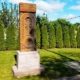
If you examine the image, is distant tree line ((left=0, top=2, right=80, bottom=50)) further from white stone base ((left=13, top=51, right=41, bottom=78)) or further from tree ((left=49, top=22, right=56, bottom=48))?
white stone base ((left=13, top=51, right=41, bottom=78))

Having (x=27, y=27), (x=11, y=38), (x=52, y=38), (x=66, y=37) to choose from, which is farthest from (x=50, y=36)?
(x=27, y=27)

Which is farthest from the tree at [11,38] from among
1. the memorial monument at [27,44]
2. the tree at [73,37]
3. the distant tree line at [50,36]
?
the memorial monument at [27,44]

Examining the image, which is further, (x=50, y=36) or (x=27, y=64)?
(x=50, y=36)

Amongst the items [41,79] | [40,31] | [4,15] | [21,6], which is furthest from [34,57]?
[4,15]

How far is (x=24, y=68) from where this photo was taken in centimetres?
821

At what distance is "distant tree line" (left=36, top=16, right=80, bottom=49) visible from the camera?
19594mm

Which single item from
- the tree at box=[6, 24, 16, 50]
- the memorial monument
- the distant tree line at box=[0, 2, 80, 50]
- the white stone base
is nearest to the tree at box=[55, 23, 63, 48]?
the distant tree line at box=[0, 2, 80, 50]

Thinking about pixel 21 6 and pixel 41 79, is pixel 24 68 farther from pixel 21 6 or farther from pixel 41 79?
pixel 21 6

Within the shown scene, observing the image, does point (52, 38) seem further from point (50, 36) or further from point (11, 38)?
point (11, 38)

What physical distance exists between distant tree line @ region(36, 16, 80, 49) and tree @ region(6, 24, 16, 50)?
2246 mm

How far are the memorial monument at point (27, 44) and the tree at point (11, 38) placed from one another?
968 cm

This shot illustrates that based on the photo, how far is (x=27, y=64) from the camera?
8266 mm

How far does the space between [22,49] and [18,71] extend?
0.90 m

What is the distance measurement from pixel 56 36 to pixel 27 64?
1214 cm
